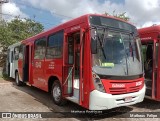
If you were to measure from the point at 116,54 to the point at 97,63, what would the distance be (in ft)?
2.42

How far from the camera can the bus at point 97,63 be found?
6691 mm

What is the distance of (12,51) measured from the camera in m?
16.5

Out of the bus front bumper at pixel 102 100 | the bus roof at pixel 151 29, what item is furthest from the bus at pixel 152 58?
the bus front bumper at pixel 102 100

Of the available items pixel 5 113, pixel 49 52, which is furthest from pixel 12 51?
pixel 5 113

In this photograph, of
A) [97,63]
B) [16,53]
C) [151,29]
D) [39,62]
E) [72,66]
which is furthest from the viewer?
[16,53]

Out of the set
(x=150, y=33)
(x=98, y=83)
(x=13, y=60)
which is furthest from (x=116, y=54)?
(x=13, y=60)

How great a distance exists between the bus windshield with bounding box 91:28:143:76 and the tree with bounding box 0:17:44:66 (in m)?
17.4

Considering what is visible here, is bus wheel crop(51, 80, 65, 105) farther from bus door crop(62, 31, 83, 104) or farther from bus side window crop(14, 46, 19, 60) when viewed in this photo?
bus side window crop(14, 46, 19, 60)

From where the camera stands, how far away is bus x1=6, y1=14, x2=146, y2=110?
6.69 meters

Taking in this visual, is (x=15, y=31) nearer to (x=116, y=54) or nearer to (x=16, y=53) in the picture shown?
(x=16, y=53)

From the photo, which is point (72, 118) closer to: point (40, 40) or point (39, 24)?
point (40, 40)

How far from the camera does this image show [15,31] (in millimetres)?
26062

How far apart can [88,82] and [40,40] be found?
4.77 metres

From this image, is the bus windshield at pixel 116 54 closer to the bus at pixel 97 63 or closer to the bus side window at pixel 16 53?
the bus at pixel 97 63
